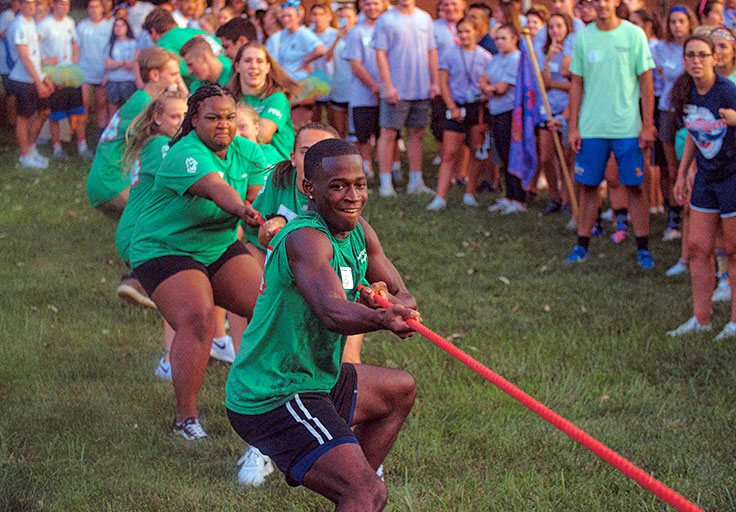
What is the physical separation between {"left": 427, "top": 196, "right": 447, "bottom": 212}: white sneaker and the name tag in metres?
7.03

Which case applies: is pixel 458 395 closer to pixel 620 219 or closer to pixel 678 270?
pixel 678 270

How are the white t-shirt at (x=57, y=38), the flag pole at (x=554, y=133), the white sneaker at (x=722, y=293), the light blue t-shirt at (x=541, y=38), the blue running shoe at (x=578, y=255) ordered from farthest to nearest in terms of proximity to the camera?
the white t-shirt at (x=57, y=38) → the light blue t-shirt at (x=541, y=38) → the flag pole at (x=554, y=133) → the blue running shoe at (x=578, y=255) → the white sneaker at (x=722, y=293)

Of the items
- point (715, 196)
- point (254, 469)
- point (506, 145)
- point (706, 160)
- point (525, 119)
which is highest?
point (706, 160)

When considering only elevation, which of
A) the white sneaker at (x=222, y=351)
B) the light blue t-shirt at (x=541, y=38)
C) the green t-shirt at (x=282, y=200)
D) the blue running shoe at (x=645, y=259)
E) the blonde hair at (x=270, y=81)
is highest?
the blonde hair at (x=270, y=81)

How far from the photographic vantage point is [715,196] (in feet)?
19.3

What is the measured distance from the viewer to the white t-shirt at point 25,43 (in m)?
12.7

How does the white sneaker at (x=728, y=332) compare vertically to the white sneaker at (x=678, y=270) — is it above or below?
above

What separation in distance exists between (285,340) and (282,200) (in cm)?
152

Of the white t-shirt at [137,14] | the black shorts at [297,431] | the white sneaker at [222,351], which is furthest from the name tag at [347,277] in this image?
the white t-shirt at [137,14]

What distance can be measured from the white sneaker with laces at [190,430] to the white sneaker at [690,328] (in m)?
3.18

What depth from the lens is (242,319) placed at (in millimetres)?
5270

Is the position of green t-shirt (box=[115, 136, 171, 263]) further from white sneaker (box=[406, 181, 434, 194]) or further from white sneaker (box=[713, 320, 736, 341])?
white sneaker (box=[406, 181, 434, 194])

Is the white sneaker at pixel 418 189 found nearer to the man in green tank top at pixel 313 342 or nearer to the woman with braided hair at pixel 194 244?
the woman with braided hair at pixel 194 244

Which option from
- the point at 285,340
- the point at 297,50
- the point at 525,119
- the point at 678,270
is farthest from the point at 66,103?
the point at 285,340
